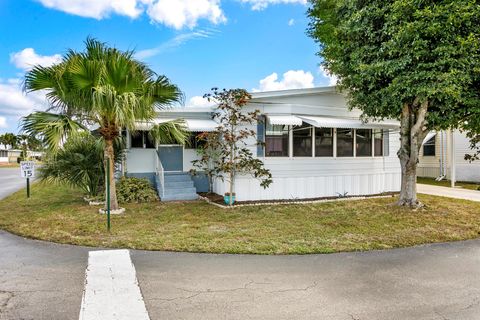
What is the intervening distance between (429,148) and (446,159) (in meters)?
2.03

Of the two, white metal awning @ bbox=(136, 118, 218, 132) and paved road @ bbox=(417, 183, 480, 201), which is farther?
paved road @ bbox=(417, 183, 480, 201)

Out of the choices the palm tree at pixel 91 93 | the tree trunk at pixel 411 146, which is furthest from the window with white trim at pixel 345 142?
the palm tree at pixel 91 93

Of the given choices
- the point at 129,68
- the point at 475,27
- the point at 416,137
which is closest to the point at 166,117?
the point at 129,68

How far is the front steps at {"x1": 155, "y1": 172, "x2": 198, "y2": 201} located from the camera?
12070 millimetres

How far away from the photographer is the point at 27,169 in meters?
13.3

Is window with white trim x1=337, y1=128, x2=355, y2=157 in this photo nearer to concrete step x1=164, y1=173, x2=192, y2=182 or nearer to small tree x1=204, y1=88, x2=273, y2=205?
small tree x1=204, y1=88, x2=273, y2=205

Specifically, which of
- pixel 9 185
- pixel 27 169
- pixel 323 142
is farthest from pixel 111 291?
pixel 9 185

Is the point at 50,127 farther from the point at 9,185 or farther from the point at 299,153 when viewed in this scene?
the point at 9,185

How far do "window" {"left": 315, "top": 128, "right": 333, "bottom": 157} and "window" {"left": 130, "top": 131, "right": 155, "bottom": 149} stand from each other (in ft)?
21.9

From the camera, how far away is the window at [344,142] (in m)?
13.2

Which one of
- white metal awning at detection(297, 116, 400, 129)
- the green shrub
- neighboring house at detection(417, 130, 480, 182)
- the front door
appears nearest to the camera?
white metal awning at detection(297, 116, 400, 129)

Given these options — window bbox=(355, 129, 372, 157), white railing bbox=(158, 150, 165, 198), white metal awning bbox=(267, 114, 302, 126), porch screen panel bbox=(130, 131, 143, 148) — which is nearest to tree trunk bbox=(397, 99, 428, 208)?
window bbox=(355, 129, 372, 157)

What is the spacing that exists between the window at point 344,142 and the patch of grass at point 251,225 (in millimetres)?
2354

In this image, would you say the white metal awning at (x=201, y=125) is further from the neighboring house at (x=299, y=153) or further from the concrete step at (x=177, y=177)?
the concrete step at (x=177, y=177)
